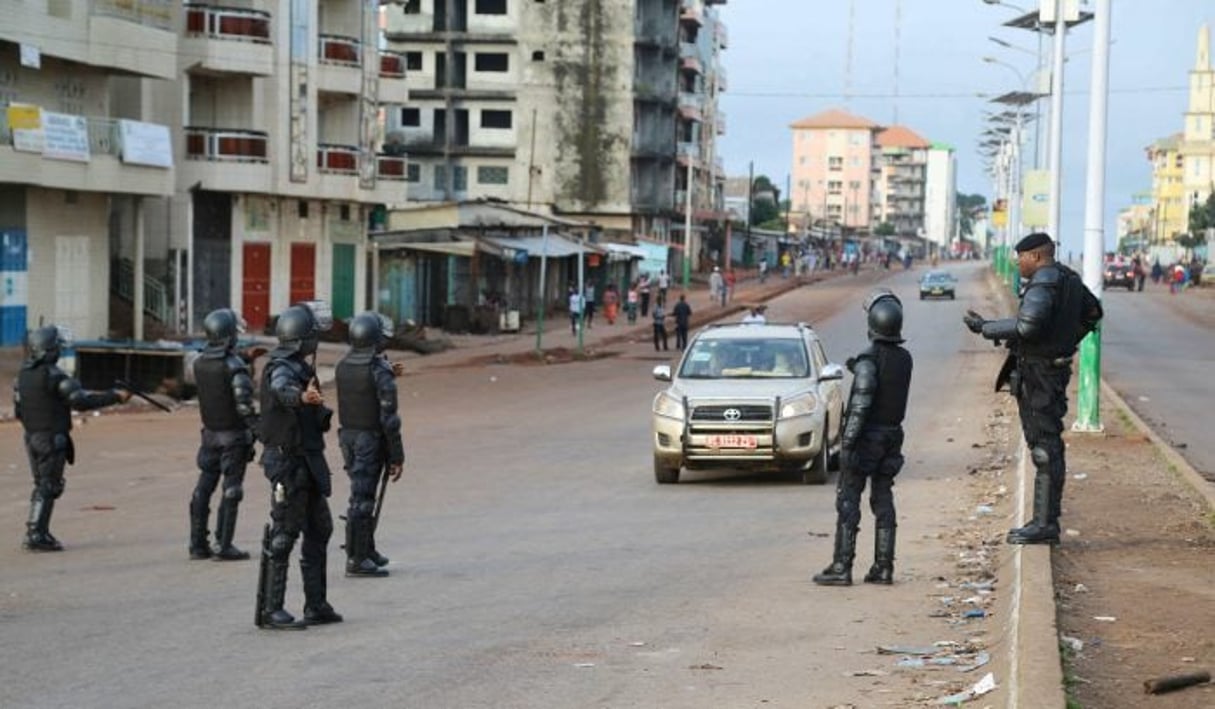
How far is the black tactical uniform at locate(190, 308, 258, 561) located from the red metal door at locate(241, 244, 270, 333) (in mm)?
35178

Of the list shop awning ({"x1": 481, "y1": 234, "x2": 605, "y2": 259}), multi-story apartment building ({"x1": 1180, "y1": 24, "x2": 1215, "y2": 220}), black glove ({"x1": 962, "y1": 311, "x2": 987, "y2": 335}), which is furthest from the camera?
multi-story apartment building ({"x1": 1180, "y1": 24, "x2": 1215, "y2": 220})

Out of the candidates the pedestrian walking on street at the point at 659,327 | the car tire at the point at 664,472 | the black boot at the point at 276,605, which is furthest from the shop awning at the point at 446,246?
the black boot at the point at 276,605

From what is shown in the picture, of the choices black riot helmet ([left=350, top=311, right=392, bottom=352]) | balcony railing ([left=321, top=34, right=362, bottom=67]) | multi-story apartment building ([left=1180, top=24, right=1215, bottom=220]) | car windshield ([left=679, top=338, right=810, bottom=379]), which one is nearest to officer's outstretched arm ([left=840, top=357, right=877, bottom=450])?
black riot helmet ([left=350, top=311, right=392, bottom=352])

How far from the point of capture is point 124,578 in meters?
13.3

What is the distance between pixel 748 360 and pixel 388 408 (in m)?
8.10

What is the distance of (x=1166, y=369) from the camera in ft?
137

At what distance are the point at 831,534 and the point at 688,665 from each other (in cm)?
609

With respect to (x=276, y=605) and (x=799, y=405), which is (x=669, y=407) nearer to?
(x=799, y=405)

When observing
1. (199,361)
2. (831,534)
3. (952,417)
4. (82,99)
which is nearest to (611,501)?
(831,534)

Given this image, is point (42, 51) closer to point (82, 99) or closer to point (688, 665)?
point (82, 99)

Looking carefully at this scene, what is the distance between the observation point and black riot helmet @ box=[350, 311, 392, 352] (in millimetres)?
13258

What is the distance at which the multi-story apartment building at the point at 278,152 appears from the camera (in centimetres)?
4700

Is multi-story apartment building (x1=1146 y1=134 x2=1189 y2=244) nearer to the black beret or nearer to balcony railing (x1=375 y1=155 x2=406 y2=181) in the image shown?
balcony railing (x1=375 y1=155 x2=406 y2=181)

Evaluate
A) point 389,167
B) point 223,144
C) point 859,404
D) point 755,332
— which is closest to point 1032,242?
point 859,404
